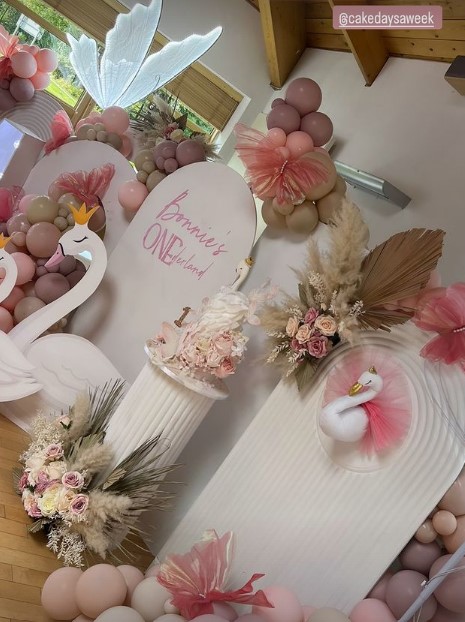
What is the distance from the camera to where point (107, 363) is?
116 inches

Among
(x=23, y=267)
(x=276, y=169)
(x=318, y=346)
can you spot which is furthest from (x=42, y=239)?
(x=318, y=346)

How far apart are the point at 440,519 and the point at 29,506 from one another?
132cm

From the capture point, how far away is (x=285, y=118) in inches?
109

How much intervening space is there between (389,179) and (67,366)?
1472 mm

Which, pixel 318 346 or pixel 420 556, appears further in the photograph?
pixel 318 346

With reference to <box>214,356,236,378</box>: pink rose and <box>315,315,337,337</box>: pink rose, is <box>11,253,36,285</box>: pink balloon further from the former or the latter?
<box>315,315,337,337</box>: pink rose

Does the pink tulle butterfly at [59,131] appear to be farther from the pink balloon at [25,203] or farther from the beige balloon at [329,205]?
the beige balloon at [329,205]

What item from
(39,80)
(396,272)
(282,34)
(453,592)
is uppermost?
(282,34)

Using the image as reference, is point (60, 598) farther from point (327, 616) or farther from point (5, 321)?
point (5, 321)

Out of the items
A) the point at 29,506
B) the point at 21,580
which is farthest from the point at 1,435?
the point at 21,580

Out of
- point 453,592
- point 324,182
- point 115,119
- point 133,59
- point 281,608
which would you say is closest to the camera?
point 453,592

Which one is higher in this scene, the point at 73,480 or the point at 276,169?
the point at 276,169

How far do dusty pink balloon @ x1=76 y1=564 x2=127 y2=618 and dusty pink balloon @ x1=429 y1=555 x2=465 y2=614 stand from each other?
89 centimetres

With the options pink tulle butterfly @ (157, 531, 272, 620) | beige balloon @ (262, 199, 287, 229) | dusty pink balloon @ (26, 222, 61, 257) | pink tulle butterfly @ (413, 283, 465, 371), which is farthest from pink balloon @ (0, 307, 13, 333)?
pink tulle butterfly @ (413, 283, 465, 371)
